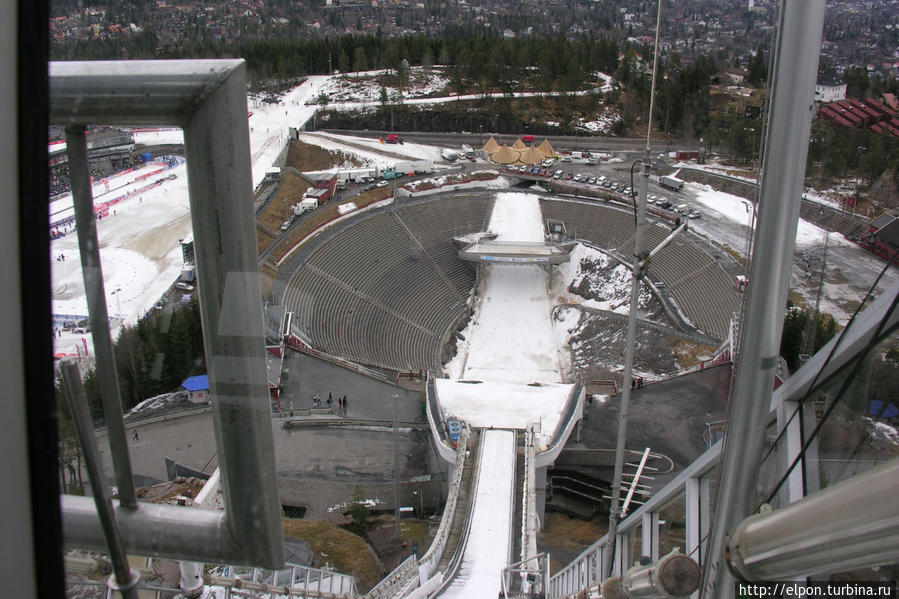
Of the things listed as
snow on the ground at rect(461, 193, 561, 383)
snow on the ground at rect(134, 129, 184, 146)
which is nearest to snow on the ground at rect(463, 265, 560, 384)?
snow on the ground at rect(461, 193, 561, 383)

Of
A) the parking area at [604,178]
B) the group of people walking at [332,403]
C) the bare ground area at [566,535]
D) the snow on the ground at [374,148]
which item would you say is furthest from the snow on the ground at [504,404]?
the snow on the ground at [374,148]

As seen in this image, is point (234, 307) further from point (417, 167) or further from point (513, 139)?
point (513, 139)

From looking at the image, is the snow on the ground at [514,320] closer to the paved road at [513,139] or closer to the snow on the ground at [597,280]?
the snow on the ground at [597,280]

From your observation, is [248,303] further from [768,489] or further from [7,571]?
[768,489]

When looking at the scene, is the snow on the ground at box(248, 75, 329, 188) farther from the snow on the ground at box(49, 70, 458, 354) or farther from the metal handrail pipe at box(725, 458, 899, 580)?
the metal handrail pipe at box(725, 458, 899, 580)

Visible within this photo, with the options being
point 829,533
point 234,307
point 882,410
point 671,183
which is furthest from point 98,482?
point 671,183

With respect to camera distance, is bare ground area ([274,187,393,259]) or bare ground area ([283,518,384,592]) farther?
bare ground area ([274,187,393,259])
